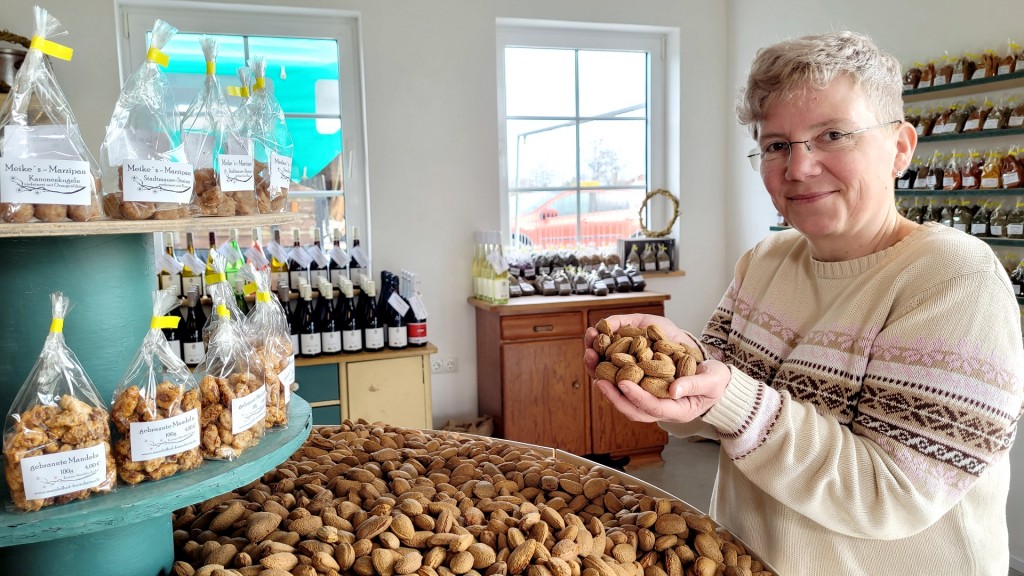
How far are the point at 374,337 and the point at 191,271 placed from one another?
2.92 feet

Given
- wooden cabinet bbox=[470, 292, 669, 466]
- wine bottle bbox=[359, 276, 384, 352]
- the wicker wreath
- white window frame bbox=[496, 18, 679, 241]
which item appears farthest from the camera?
the wicker wreath

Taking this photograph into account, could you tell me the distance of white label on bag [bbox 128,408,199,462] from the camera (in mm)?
988

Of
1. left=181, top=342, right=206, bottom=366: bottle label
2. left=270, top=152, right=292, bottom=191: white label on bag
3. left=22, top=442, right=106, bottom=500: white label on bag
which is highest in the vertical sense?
left=270, top=152, right=292, bottom=191: white label on bag

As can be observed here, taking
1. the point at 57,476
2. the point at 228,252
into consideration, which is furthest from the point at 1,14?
the point at 57,476

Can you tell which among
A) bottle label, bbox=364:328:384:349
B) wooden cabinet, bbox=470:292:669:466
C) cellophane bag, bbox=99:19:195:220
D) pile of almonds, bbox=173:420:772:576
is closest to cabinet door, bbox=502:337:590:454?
wooden cabinet, bbox=470:292:669:466

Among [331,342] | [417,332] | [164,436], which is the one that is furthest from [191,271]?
[164,436]

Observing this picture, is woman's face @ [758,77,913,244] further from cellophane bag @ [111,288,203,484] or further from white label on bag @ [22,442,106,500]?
white label on bag @ [22,442,106,500]

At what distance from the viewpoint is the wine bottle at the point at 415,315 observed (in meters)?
3.54

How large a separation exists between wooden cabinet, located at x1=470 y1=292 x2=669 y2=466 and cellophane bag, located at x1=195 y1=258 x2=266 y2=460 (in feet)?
8.01

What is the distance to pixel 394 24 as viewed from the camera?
371 cm

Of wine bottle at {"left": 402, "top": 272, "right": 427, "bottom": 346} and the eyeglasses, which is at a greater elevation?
the eyeglasses

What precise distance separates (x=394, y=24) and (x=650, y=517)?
3.06 metres

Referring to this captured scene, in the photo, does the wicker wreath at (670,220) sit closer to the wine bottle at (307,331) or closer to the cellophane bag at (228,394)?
the wine bottle at (307,331)

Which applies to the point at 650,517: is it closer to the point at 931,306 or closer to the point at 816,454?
the point at 816,454
